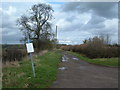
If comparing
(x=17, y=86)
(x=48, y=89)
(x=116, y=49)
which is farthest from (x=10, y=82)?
(x=116, y=49)

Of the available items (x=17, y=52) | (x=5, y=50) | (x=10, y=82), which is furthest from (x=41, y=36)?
(x=10, y=82)

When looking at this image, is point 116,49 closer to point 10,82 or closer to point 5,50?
point 5,50

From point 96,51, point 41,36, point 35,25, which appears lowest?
point 96,51

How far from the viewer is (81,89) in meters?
7.69

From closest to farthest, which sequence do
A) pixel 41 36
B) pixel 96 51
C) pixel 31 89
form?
1. pixel 31 89
2. pixel 96 51
3. pixel 41 36

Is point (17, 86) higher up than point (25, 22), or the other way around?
point (25, 22)

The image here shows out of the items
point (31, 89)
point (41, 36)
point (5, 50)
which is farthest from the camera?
point (41, 36)

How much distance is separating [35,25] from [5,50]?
67.0 ft

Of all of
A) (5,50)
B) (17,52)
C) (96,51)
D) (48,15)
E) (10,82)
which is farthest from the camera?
(48,15)

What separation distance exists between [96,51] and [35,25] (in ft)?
63.8

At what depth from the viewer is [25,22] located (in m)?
44.2

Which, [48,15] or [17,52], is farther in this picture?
[48,15]

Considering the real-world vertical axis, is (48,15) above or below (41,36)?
above

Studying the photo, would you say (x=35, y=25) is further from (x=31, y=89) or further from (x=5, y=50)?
(x=31, y=89)
